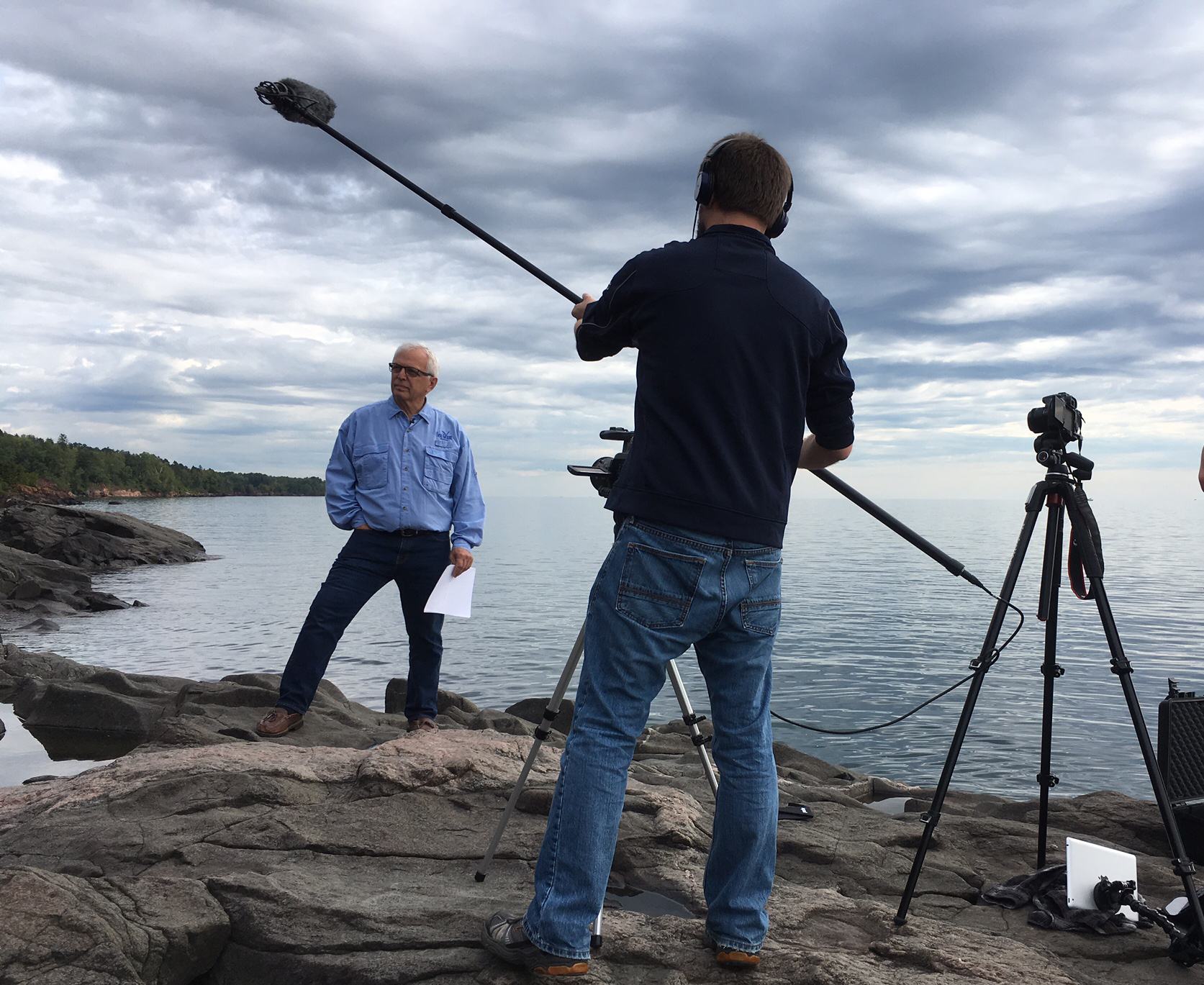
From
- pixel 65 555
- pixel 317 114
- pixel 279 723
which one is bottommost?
pixel 65 555

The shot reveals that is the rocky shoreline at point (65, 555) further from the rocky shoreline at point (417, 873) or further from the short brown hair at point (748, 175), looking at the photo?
the short brown hair at point (748, 175)

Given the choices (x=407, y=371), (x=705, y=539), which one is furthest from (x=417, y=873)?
(x=407, y=371)

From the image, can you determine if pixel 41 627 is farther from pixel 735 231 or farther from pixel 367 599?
pixel 735 231

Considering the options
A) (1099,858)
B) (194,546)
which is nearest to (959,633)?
(1099,858)

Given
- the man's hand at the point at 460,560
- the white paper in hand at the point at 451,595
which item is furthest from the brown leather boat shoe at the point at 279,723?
the man's hand at the point at 460,560

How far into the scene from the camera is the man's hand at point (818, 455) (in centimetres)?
294

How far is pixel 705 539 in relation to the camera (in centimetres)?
254

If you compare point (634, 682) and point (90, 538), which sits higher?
point (634, 682)

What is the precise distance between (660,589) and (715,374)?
621mm

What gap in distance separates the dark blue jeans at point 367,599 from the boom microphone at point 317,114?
2.16 metres

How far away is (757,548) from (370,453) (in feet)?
11.7

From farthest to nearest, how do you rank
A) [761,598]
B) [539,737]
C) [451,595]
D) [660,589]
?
[451,595], [539,737], [761,598], [660,589]

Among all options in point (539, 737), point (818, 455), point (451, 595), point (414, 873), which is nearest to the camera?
point (818, 455)

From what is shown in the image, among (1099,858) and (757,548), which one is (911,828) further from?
(757,548)
